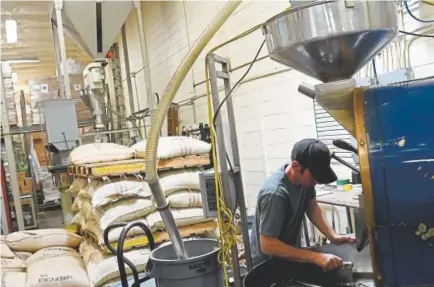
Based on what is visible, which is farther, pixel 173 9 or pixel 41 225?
pixel 41 225

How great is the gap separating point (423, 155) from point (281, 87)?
260 centimetres

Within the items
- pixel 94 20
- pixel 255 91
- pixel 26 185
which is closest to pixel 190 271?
pixel 255 91

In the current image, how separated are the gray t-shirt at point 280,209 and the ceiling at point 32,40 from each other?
464cm

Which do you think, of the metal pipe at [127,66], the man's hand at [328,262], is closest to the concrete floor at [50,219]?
the metal pipe at [127,66]

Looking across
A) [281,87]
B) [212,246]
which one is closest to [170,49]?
[281,87]

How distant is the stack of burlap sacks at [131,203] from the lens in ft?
10.5

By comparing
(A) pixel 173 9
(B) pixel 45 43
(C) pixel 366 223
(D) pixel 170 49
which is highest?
(B) pixel 45 43

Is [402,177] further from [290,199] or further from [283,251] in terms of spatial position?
[290,199]

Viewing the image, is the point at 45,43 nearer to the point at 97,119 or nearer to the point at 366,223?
the point at 97,119

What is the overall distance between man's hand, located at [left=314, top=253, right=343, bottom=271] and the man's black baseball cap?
1.56ft

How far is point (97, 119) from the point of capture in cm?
Answer: 616

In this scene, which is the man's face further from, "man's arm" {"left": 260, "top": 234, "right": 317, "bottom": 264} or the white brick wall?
the white brick wall

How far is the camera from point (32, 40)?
8367 mm

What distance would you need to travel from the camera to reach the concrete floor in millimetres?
7002
